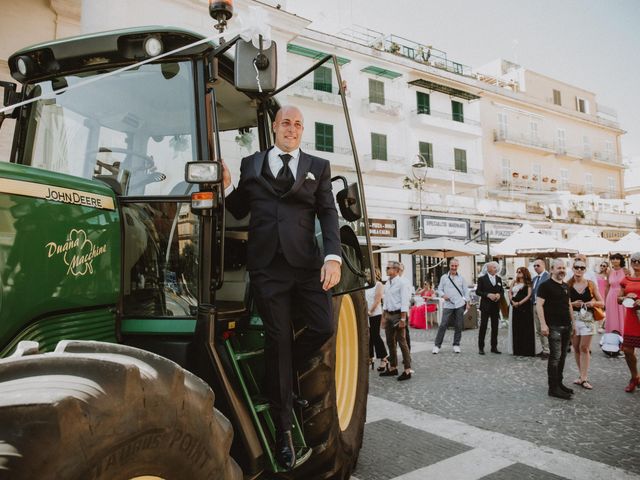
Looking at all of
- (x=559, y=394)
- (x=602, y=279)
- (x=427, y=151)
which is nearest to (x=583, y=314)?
(x=559, y=394)

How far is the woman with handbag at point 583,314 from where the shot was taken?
6707 mm

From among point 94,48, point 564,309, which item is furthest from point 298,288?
point 564,309

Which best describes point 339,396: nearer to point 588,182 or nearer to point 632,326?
point 632,326

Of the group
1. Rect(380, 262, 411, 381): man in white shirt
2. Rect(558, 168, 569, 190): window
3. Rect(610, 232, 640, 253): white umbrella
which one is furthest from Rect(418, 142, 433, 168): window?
Rect(380, 262, 411, 381): man in white shirt

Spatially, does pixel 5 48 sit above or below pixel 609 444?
above

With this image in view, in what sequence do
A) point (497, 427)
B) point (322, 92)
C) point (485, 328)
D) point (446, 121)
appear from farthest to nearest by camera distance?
point (446, 121) < point (322, 92) < point (485, 328) < point (497, 427)

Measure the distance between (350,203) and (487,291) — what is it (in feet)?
25.9

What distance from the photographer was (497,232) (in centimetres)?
2816

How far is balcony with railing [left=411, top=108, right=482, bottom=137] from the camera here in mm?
28188

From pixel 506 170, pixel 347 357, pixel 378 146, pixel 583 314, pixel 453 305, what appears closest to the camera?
pixel 347 357

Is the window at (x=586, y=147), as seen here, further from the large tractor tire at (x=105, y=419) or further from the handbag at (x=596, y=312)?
the large tractor tire at (x=105, y=419)

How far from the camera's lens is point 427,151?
28.5 meters

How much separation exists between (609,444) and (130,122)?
467cm

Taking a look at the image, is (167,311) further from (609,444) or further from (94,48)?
(609,444)
